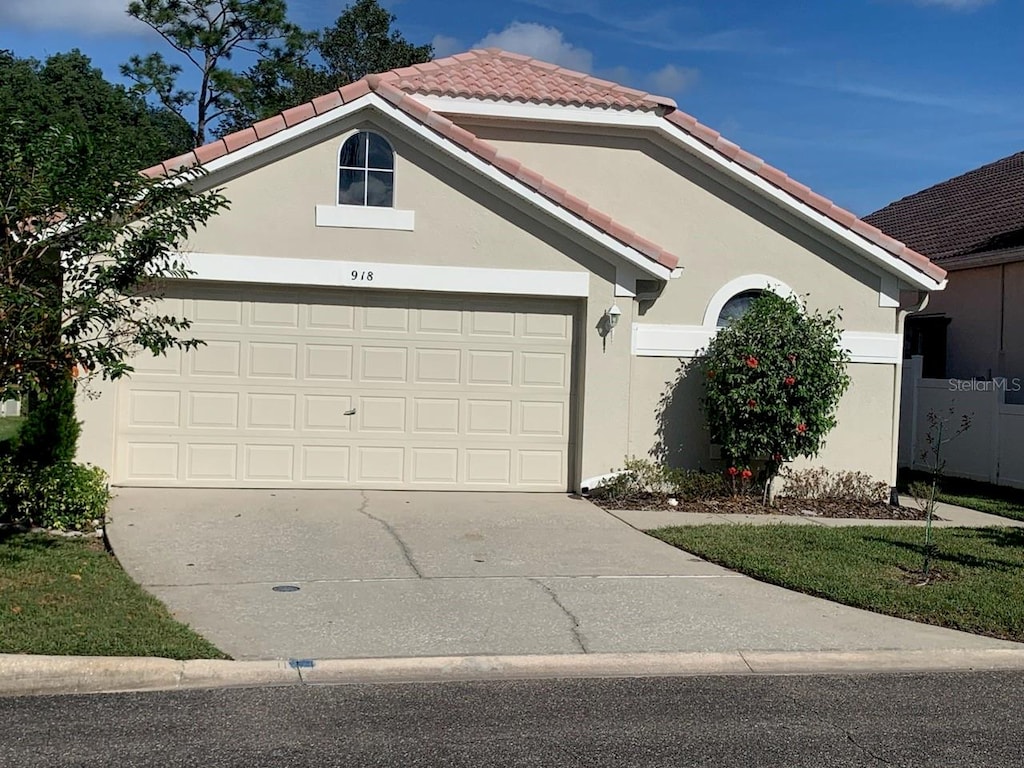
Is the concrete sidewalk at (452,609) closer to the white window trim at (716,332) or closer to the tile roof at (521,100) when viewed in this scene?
the white window trim at (716,332)

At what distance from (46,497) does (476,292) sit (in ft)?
16.2

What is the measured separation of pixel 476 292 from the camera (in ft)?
38.5

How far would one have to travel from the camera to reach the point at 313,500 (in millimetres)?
11133

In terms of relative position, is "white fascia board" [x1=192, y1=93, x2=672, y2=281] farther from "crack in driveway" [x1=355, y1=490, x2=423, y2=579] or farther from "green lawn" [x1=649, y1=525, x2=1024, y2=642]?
"crack in driveway" [x1=355, y1=490, x2=423, y2=579]

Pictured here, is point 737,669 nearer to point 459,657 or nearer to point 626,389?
point 459,657

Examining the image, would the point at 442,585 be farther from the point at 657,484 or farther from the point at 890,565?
the point at 657,484

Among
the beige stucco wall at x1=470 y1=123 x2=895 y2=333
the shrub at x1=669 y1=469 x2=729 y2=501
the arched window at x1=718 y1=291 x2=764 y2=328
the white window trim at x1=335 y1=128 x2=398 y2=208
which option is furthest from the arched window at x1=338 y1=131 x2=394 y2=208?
the shrub at x1=669 y1=469 x2=729 y2=501

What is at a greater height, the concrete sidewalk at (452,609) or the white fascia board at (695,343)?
the white fascia board at (695,343)

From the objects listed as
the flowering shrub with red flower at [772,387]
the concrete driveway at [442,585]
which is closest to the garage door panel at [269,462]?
the concrete driveway at [442,585]

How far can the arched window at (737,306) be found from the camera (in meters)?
12.8

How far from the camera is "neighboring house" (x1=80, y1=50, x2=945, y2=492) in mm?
11258

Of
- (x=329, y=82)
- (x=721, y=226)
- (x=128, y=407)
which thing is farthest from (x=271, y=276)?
(x=329, y=82)

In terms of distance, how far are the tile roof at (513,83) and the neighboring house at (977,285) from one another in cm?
773

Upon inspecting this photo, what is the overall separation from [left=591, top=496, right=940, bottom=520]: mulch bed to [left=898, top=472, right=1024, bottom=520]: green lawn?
1.24m
